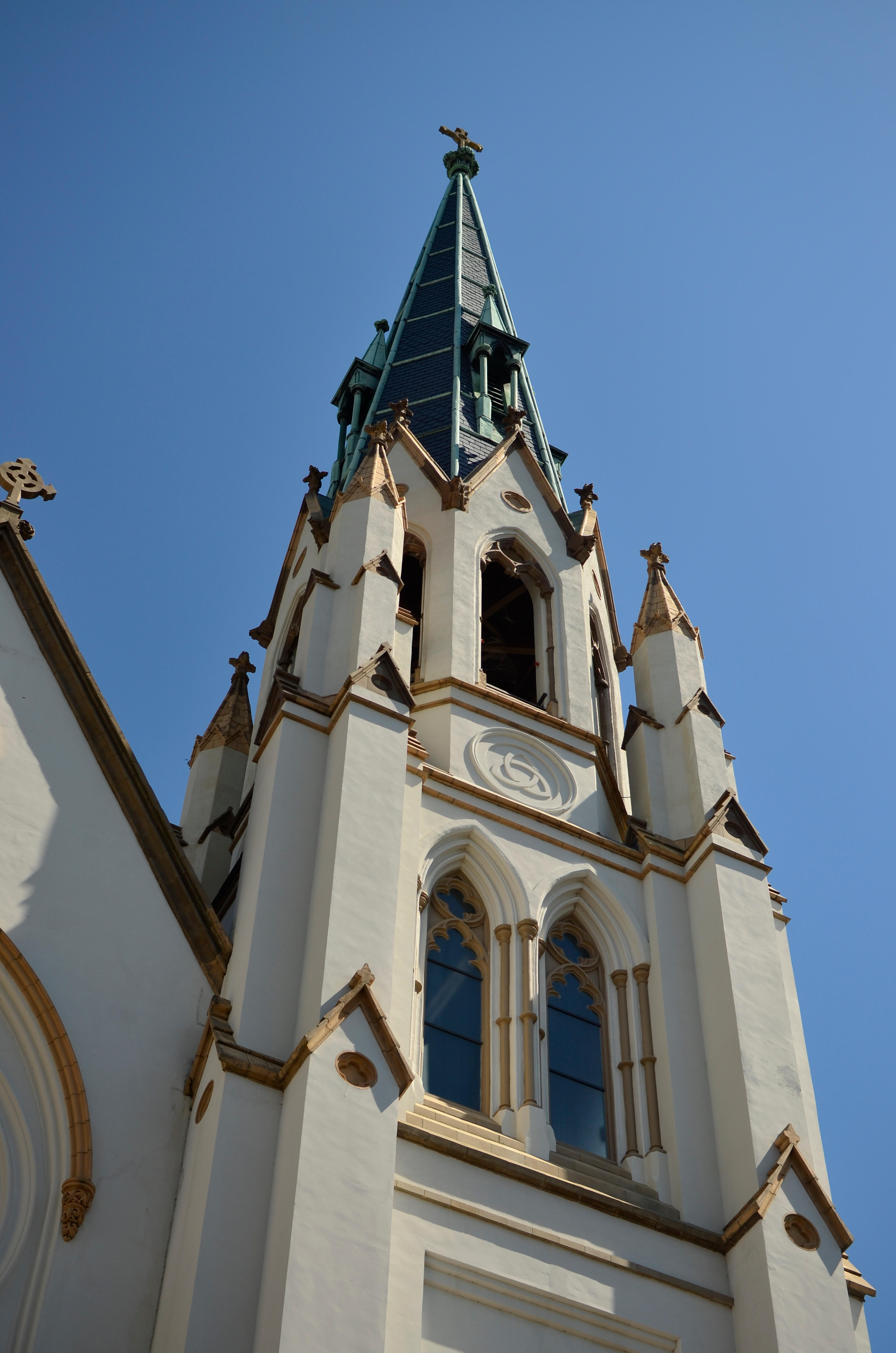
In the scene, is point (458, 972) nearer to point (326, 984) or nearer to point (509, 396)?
point (326, 984)

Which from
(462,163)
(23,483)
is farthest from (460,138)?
(23,483)

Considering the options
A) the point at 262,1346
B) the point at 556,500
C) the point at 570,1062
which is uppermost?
the point at 556,500

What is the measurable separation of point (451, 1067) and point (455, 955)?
124cm

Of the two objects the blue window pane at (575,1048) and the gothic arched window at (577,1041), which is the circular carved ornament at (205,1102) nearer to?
the gothic arched window at (577,1041)

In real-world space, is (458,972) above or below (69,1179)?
above

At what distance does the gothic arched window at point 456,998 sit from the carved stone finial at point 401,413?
29.1 ft

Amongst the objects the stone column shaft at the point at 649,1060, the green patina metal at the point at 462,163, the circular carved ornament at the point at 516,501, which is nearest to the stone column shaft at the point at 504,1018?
the stone column shaft at the point at 649,1060

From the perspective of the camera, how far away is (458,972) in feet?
49.4

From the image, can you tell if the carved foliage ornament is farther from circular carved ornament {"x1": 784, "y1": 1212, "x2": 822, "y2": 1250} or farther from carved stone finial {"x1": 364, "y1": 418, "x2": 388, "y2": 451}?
carved stone finial {"x1": 364, "y1": 418, "x2": 388, "y2": 451}

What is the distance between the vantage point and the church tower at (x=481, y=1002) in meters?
11.5

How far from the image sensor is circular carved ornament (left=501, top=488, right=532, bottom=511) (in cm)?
2222

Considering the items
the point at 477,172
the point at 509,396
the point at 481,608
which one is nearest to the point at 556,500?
the point at 481,608

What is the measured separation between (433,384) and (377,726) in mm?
11865

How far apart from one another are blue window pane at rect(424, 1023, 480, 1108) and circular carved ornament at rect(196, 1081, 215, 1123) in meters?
2.27
